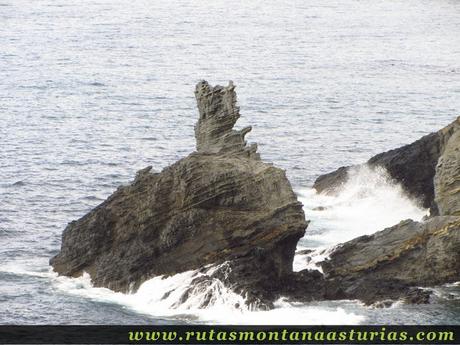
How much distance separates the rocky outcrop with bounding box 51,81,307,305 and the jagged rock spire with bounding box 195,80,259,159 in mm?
273

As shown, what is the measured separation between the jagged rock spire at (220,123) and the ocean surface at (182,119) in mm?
8120

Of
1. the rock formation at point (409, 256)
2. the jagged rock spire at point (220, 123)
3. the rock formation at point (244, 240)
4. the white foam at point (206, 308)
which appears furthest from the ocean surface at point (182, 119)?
the jagged rock spire at point (220, 123)

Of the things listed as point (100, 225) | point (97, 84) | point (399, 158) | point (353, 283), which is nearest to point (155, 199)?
point (100, 225)

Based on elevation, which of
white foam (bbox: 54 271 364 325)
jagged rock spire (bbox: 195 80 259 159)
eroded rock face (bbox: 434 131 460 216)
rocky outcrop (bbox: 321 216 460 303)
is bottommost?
white foam (bbox: 54 271 364 325)

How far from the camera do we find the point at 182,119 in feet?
392

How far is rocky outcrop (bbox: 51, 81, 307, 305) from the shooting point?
65125 millimetres

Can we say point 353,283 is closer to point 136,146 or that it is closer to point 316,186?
point 316,186

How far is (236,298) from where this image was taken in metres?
62.7

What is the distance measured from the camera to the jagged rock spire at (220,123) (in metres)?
69.7

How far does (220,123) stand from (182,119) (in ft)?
162

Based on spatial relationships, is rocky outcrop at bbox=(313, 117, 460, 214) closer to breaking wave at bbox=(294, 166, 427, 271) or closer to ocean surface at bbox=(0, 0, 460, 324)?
breaking wave at bbox=(294, 166, 427, 271)

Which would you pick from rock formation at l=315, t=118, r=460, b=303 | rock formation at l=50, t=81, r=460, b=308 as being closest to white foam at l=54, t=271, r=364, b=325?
rock formation at l=50, t=81, r=460, b=308

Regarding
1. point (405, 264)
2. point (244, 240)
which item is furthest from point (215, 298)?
point (405, 264)

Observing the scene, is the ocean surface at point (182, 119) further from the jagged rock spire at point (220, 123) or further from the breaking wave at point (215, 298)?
the jagged rock spire at point (220, 123)
